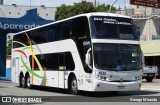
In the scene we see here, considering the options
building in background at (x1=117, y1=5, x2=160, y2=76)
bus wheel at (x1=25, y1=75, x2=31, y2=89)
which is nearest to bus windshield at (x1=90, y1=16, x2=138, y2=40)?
bus wheel at (x1=25, y1=75, x2=31, y2=89)

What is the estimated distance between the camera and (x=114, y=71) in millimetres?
18859

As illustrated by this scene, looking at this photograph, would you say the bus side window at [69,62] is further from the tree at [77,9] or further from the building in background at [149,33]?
the tree at [77,9]

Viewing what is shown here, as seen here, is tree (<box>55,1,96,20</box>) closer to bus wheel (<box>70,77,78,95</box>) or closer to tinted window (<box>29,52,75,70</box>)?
tinted window (<box>29,52,75,70</box>)

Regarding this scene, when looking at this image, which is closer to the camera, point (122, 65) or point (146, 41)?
point (122, 65)

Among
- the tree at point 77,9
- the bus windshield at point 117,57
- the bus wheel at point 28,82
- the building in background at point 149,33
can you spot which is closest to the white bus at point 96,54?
the bus windshield at point 117,57

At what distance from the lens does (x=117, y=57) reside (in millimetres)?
19094

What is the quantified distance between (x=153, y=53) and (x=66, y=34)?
3001cm

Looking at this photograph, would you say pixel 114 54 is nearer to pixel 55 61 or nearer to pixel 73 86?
pixel 73 86

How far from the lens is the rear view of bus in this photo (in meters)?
18.7

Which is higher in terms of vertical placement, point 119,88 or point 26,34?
point 26,34

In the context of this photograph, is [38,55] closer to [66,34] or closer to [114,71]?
[66,34]

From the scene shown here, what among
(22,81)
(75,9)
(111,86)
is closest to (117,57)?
(111,86)

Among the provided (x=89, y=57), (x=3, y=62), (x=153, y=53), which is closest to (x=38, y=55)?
(x=89, y=57)

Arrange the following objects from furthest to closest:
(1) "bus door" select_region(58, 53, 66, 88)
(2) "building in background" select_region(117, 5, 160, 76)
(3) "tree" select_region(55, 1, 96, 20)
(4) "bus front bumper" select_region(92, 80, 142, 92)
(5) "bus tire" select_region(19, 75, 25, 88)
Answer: (3) "tree" select_region(55, 1, 96, 20) → (2) "building in background" select_region(117, 5, 160, 76) → (5) "bus tire" select_region(19, 75, 25, 88) → (1) "bus door" select_region(58, 53, 66, 88) → (4) "bus front bumper" select_region(92, 80, 142, 92)
